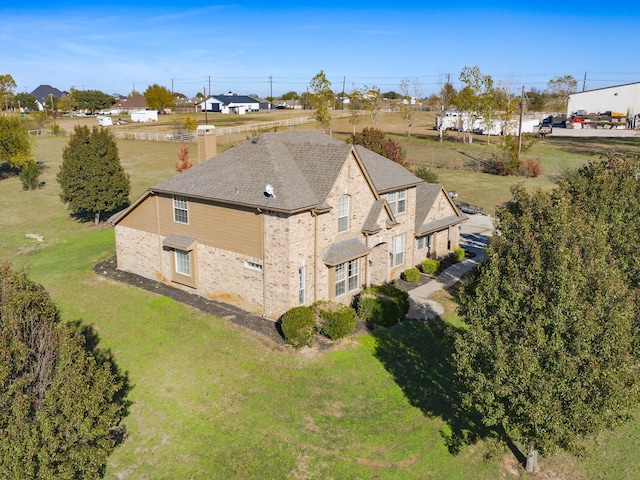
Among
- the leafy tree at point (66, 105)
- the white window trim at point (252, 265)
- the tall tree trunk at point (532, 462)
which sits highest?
the leafy tree at point (66, 105)

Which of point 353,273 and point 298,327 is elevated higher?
point 353,273

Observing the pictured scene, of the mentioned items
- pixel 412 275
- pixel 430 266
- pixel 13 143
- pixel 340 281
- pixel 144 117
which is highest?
pixel 144 117

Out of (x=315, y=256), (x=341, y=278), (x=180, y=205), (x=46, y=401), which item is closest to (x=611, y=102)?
(x=341, y=278)

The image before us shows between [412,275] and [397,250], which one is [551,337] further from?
[397,250]

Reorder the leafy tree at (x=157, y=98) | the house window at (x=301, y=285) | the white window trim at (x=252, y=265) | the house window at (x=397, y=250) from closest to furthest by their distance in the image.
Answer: the house window at (x=301, y=285) → the white window trim at (x=252, y=265) → the house window at (x=397, y=250) → the leafy tree at (x=157, y=98)

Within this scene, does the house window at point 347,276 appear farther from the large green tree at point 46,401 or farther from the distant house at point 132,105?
the distant house at point 132,105

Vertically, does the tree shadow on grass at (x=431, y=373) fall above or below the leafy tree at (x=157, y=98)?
below

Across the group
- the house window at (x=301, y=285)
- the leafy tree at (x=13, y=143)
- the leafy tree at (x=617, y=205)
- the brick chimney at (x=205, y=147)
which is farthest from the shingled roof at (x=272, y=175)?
the leafy tree at (x=13, y=143)
